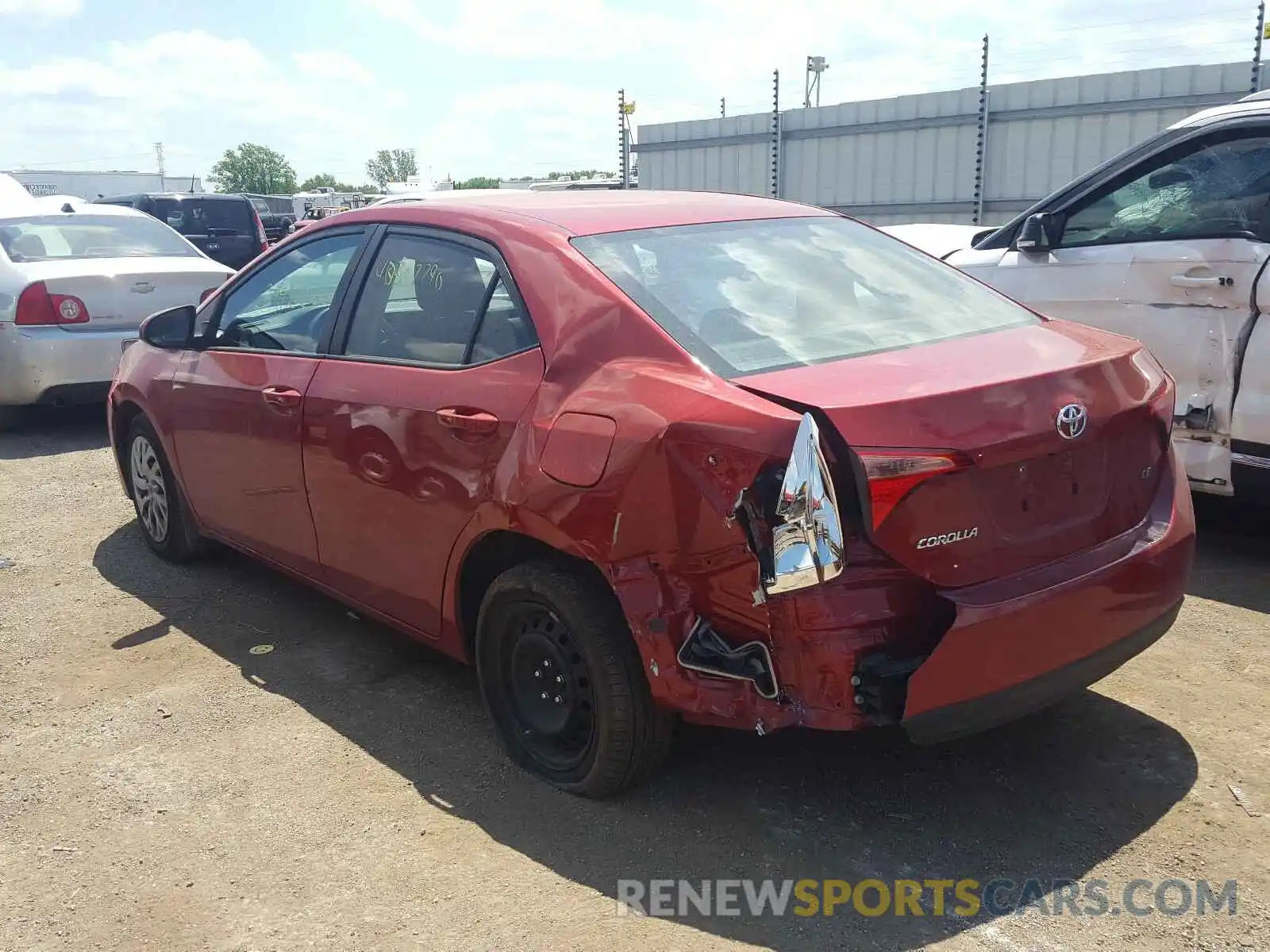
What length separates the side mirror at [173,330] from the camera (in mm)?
4699

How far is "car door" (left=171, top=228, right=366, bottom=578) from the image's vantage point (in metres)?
4.04

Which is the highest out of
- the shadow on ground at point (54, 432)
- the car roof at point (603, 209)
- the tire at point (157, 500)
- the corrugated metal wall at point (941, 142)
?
the corrugated metal wall at point (941, 142)

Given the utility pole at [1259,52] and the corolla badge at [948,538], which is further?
the utility pole at [1259,52]

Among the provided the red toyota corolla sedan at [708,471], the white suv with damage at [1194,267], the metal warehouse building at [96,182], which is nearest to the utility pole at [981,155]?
the white suv with damage at [1194,267]

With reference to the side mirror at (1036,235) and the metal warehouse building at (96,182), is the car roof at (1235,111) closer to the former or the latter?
the side mirror at (1036,235)

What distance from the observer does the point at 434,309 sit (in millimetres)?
3596

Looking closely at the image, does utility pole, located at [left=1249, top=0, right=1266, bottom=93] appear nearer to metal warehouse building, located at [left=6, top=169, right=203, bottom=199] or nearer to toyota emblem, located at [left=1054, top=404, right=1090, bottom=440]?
toyota emblem, located at [left=1054, top=404, right=1090, bottom=440]

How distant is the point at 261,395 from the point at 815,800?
2.43 m

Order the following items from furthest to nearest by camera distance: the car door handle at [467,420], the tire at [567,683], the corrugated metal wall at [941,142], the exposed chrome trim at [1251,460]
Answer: the corrugated metal wall at [941,142], the exposed chrome trim at [1251,460], the car door handle at [467,420], the tire at [567,683]

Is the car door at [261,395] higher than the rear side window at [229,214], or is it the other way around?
the rear side window at [229,214]

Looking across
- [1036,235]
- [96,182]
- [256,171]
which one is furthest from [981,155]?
[256,171]

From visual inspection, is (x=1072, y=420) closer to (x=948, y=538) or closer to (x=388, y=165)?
(x=948, y=538)

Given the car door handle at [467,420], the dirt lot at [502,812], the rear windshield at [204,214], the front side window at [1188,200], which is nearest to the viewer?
the dirt lot at [502,812]

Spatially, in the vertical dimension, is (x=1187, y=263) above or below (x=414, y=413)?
above
